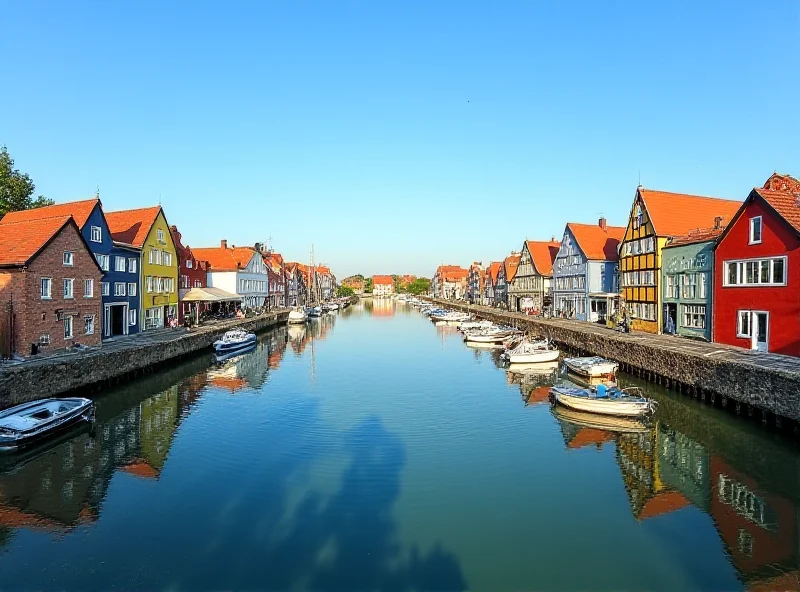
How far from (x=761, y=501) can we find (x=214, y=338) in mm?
41570

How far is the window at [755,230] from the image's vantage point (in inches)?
1085

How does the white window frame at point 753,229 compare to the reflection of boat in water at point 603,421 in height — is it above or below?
above

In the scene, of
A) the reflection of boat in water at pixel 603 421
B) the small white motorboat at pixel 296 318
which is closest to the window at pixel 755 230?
the reflection of boat in water at pixel 603 421

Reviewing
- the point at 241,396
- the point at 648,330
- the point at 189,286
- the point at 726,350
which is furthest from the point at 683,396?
the point at 189,286

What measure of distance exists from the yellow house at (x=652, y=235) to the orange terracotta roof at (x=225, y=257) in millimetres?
46915

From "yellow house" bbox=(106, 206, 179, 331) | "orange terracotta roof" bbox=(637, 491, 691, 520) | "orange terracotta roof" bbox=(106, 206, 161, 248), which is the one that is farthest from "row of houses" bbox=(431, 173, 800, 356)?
"orange terracotta roof" bbox=(106, 206, 161, 248)

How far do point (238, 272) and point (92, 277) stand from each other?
35593mm

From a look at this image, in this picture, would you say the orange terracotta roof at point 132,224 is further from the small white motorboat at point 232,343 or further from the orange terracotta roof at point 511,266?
the orange terracotta roof at point 511,266

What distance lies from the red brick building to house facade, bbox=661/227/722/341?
1508 inches

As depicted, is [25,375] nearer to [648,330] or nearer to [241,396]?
[241,396]

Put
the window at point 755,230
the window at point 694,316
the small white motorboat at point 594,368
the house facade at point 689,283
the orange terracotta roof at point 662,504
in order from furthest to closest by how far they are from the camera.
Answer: the window at point 694,316 < the house facade at point 689,283 < the small white motorboat at point 594,368 < the window at point 755,230 < the orange terracotta roof at point 662,504

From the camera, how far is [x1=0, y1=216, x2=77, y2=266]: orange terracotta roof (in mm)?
25938

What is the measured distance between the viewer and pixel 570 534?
1233 centimetres

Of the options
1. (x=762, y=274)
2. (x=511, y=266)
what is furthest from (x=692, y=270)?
(x=511, y=266)
